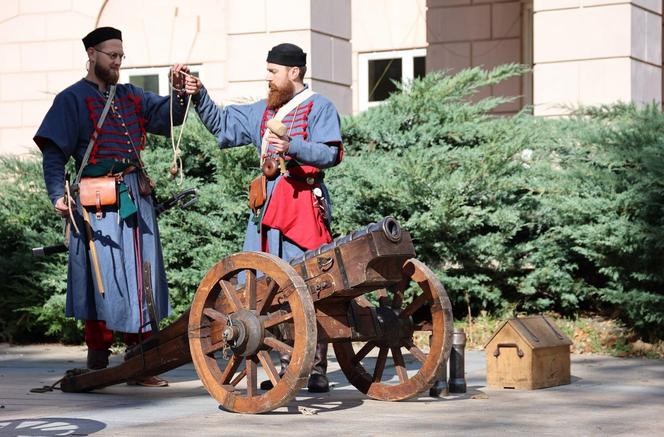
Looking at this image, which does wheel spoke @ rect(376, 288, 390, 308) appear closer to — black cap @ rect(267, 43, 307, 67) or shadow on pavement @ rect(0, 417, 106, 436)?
black cap @ rect(267, 43, 307, 67)

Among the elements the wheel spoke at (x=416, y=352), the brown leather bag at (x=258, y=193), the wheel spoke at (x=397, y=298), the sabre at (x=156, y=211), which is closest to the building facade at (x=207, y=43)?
the sabre at (x=156, y=211)

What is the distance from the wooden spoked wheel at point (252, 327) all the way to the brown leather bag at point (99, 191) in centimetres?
108

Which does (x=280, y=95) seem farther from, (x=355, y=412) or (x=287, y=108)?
(x=355, y=412)

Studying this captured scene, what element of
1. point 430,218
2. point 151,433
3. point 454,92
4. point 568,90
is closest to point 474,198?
point 430,218

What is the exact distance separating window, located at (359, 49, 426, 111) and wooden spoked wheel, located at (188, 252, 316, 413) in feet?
30.4

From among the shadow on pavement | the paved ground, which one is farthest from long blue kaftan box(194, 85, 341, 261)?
the shadow on pavement

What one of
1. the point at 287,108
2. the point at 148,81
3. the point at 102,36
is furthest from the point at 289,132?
the point at 148,81

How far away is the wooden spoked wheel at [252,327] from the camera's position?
5.46 meters

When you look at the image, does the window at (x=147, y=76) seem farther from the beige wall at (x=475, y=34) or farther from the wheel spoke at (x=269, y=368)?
the wheel spoke at (x=269, y=368)

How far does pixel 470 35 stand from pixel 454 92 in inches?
204

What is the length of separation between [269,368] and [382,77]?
9.74m

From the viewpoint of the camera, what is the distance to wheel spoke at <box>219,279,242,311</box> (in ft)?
19.0

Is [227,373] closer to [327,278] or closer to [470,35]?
[327,278]

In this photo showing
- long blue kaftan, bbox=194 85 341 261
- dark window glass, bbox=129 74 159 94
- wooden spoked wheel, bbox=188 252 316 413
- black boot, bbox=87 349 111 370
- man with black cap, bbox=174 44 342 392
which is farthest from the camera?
dark window glass, bbox=129 74 159 94
